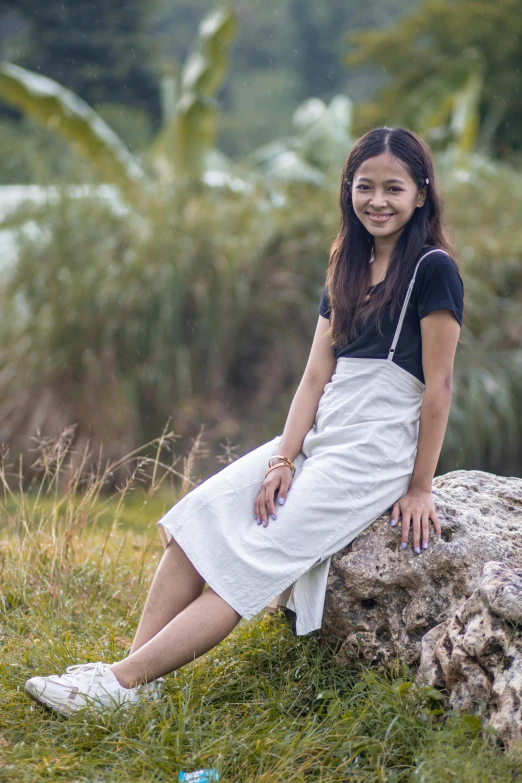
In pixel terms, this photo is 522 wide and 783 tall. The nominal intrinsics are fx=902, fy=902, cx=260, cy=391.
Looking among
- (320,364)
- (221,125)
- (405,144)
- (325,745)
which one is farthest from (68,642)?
(221,125)

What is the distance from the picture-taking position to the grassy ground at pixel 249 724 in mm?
2379

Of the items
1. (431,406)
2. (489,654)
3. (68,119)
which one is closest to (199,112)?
(68,119)

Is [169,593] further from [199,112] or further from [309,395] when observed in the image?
[199,112]

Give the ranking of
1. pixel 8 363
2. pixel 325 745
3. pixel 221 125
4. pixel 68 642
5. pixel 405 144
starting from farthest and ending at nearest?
1. pixel 221 125
2. pixel 8 363
3. pixel 68 642
4. pixel 405 144
5. pixel 325 745

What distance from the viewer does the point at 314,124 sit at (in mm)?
10820

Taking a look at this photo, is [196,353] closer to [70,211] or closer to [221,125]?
[70,211]

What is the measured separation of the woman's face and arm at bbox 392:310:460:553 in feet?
1.20

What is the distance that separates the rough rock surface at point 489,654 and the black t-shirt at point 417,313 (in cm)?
71

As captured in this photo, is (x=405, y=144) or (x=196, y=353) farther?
(x=196, y=353)

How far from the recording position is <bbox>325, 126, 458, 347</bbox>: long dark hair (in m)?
2.89

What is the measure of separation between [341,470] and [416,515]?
0.88 feet

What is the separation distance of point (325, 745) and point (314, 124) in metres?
9.34

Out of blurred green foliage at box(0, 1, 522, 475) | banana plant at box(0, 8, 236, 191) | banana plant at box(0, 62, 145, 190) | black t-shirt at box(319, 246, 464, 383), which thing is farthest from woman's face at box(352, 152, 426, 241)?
banana plant at box(0, 62, 145, 190)

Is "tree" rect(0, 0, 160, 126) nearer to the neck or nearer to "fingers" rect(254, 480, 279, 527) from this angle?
the neck
